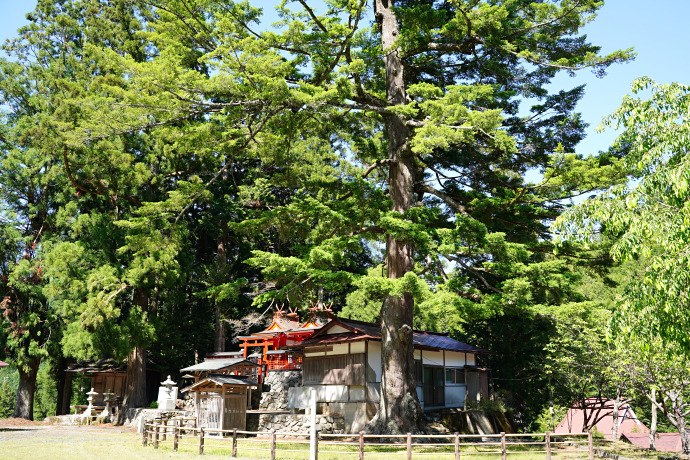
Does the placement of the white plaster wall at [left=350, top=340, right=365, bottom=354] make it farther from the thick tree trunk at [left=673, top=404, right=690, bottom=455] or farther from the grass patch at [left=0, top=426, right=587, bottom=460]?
the thick tree trunk at [left=673, top=404, right=690, bottom=455]

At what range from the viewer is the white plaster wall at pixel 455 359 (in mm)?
22794

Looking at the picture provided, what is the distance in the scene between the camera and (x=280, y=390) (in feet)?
74.4

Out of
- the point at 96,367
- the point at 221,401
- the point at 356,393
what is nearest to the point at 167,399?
the point at 221,401

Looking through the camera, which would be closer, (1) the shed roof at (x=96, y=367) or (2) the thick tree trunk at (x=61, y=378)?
(1) the shed roof at (x=96, y=367)

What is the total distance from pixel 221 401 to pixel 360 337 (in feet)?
17.4

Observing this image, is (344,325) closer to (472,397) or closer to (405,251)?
(405,251)

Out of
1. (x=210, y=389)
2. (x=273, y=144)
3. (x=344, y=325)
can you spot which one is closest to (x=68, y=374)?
(x=210, y=389)

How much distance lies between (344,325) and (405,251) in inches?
214

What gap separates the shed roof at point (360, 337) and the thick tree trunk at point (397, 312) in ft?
11.5

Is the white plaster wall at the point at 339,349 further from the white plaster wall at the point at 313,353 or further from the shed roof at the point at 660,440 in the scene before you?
the shed roof at the point at 660,440

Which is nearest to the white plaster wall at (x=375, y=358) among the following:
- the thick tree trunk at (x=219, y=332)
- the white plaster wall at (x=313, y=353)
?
the white plaster wall at (x=313, y=353)

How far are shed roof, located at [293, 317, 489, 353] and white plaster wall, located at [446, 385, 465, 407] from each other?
1.73m

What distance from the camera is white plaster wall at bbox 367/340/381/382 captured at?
1906cm

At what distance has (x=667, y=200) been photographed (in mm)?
7832
